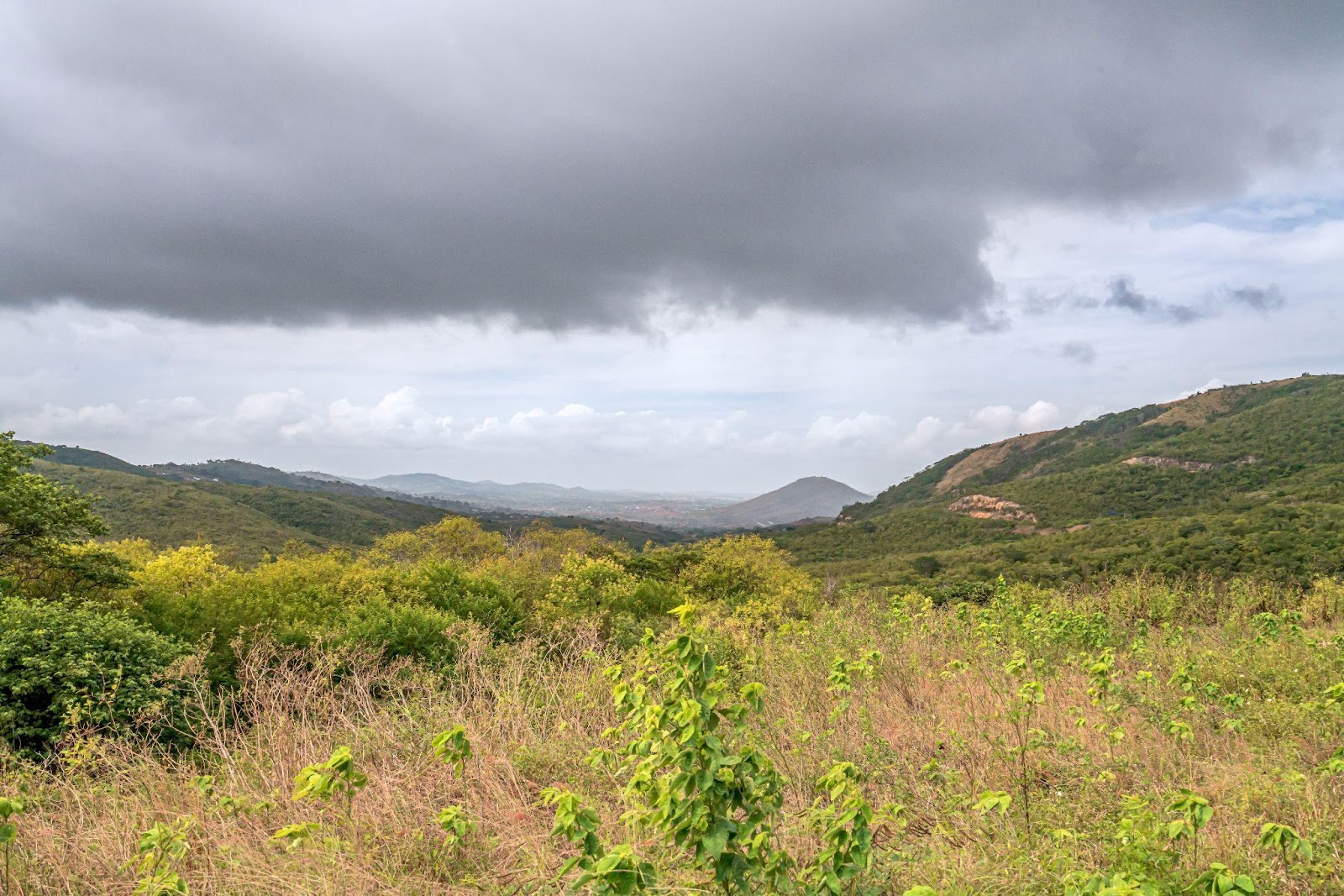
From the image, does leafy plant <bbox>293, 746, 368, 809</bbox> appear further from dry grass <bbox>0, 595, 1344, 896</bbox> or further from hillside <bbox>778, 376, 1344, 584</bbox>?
hillside <bbox>778, 376, 1344, 584</bbox>

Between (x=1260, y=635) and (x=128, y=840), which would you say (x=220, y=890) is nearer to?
(x=128, y=840)

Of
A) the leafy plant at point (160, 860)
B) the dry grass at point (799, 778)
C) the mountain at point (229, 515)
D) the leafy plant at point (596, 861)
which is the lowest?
the mountain at point (229, 515)

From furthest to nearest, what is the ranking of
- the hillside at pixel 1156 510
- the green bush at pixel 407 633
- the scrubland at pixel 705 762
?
the hillside at pixel 1156 510 → the green bush at pixel 407 633 → the scrubland at pixel 705 762

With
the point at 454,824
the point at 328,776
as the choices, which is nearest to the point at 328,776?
the point at 328,776

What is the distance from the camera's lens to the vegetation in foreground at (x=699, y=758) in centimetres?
281

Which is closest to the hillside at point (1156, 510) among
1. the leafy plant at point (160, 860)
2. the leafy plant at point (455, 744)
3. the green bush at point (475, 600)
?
the green bush at point (475, 600)

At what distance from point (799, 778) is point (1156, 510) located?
6487 centimetres

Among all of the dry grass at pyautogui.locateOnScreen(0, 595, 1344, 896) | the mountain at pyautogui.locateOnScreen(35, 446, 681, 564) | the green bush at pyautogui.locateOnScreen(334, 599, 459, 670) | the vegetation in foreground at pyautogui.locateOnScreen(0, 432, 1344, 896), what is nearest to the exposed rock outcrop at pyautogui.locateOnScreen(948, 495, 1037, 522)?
the mountain at pyautogui.locateOnScreen(35, 446, 681, 564)

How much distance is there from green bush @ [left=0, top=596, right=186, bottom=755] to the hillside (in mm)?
21790

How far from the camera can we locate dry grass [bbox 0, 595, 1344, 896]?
11.3 ft

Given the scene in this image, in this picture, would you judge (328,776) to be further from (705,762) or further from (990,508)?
(990,508)

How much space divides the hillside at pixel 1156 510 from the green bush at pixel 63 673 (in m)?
21.8

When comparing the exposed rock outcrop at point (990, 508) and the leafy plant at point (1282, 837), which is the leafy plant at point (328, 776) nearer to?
the leafy plant at point (1282, 837)

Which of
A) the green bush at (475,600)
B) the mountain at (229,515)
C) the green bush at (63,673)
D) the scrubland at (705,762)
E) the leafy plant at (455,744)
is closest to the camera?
the scrubland at (705,762)
